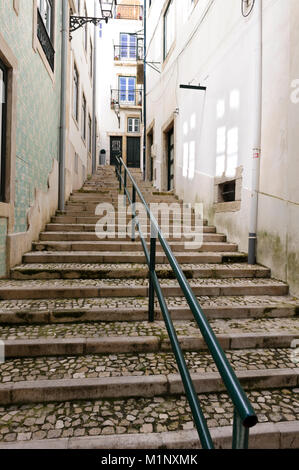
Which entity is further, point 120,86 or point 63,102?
point 120,86

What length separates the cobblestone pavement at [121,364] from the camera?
207 cm

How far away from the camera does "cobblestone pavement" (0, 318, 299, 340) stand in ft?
8.13

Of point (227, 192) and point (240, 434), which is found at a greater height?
point (227, 192)

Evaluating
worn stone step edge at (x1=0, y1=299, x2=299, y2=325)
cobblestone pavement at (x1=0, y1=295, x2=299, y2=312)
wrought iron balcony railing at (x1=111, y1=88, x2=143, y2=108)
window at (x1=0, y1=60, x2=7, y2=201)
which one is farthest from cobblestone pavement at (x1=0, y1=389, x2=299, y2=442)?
wrought iron balcony railing at (x1=111, y1=88, x2=143, y2=108)

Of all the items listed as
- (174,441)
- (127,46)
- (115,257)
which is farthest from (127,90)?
(174,441)

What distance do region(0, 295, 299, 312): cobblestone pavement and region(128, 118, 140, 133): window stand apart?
18.5 meters

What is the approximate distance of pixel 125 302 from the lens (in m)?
3.04

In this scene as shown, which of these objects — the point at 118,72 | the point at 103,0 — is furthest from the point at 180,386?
the point at 118,72

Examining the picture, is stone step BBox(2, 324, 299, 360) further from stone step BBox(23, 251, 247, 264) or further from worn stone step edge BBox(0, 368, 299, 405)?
stone step BBox(23, 251, 247, 264)

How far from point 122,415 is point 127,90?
69.3ft

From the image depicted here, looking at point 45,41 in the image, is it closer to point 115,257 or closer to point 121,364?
point 115,257

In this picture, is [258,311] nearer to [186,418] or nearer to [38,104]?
[186,418]

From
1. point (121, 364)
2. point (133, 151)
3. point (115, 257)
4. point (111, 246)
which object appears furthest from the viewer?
point (133, 151)

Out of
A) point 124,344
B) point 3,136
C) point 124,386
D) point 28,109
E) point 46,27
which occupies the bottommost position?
point 124,386
